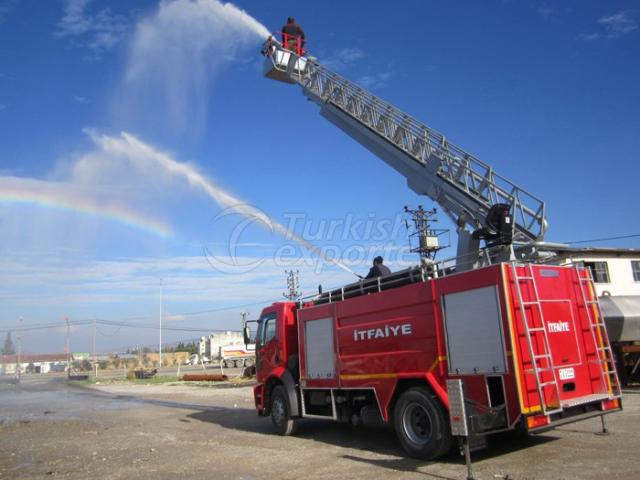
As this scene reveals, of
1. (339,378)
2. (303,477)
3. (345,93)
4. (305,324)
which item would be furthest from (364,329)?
(345,93)

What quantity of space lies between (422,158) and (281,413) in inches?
326

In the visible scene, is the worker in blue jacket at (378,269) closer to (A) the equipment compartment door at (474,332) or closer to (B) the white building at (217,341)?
(A) the equipment compartment door at (474,332)

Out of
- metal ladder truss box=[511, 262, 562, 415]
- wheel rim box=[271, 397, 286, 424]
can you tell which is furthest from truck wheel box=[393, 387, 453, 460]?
wheel rim box=[271, 397, 286, 424]

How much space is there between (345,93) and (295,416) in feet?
35.7

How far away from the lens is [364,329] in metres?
9.68

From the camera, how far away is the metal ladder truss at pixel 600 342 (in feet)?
27.6

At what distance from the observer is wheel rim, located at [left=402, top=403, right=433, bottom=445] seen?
8.10 metres

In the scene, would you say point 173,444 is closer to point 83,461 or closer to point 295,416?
point 83,461

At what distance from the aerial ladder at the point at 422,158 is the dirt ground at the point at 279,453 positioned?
12.0 ft

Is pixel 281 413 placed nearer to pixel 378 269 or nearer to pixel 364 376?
pixel 364 376

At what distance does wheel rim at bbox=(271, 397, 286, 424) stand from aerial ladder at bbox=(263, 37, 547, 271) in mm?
5075

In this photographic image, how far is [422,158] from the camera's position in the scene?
1533cm

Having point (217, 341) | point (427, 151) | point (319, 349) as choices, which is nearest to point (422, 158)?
point (427, 151)

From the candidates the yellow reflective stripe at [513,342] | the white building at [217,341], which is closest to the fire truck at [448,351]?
the yellow reflective stripe at [513,342]
